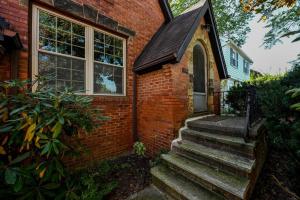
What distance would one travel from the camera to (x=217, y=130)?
377 centimetres

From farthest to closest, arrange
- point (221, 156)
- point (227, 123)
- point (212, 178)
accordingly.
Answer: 1. point (227, 123)
2. point (221, 156)
3. point (212, 178)

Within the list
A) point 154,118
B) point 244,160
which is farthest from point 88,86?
point 244,160

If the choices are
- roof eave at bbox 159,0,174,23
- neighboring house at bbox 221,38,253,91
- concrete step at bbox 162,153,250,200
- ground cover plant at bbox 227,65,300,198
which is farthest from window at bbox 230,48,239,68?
concrete step at bbox 162,153,250,200

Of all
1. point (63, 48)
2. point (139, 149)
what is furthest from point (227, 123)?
point (63, 48)

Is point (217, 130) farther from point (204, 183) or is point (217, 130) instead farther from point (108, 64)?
point (108, 64)

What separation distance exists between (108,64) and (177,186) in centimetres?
361

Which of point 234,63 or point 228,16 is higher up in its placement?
point 228,16

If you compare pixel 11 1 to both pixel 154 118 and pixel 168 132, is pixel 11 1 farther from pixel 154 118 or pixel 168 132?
pixel 168 132

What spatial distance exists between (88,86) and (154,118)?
204 centimetres

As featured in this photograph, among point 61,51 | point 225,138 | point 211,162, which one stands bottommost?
point 211,162

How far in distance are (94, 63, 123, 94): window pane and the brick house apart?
0.09ft

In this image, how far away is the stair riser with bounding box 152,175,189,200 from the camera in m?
2.83

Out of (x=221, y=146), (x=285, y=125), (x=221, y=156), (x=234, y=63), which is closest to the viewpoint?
(x=221, y=156)

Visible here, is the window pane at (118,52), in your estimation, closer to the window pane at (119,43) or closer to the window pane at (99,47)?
the window pane at (119,43)
